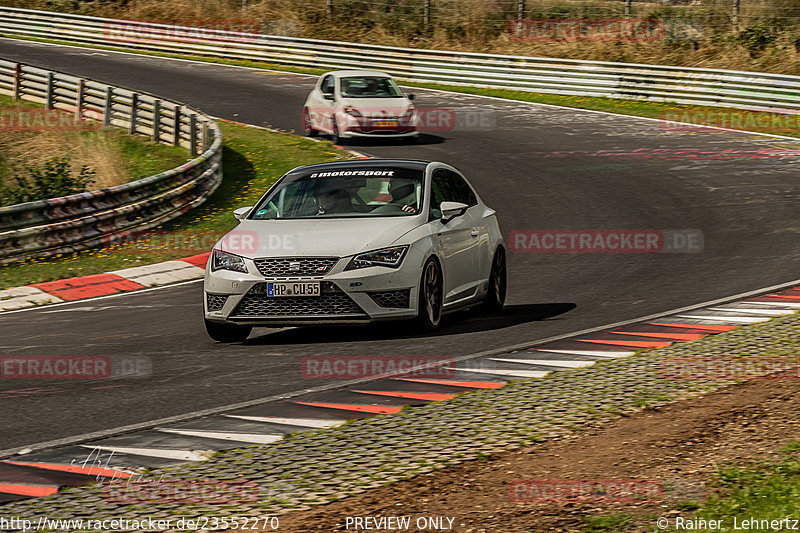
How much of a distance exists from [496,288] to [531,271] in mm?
2742

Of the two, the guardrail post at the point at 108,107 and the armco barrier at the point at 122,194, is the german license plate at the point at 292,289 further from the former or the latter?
the guardrail post at the point at 108,107

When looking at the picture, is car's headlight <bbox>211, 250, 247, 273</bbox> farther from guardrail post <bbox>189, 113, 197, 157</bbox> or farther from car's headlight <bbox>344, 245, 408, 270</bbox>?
guardrail post <bbox>189, 113, 197, 157</bbox>

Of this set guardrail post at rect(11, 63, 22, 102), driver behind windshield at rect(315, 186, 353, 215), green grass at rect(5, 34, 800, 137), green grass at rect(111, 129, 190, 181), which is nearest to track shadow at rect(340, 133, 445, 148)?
green grass at rect(111, 129, 190, 181)

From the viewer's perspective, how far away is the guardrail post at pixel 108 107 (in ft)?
91.2

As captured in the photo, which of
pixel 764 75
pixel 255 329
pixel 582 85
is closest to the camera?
pixel 255 329

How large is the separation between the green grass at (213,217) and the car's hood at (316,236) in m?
5.60

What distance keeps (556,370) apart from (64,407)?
11.5ft

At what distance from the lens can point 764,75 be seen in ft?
98.1

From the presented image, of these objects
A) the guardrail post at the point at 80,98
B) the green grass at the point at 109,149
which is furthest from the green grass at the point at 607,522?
the guardrail post at the point at 80,98

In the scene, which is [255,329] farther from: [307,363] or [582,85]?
[582,85]

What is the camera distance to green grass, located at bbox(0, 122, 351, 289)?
51.9ft

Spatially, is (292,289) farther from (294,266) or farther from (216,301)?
(216,301)

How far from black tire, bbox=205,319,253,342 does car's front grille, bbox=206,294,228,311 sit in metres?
0.17

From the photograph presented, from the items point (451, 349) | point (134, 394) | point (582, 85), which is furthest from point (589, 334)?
point (582, 85)
